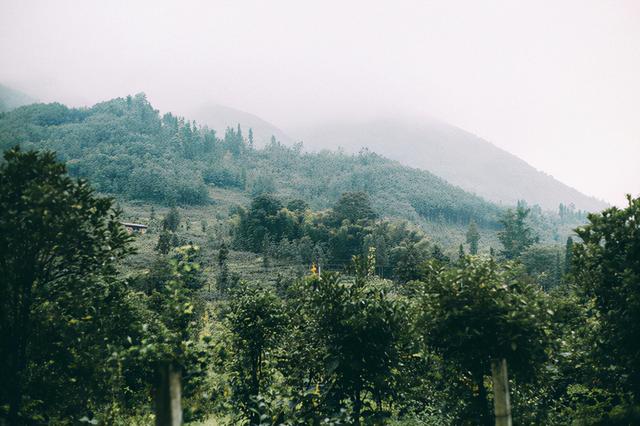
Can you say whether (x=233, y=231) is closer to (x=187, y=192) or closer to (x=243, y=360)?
(x=187, y=192)

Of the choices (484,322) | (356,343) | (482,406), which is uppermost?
(484,322)

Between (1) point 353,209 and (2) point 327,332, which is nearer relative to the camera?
(2) point 327,332

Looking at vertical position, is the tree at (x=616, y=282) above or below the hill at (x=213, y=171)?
below

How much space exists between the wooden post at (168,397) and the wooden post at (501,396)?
108 inches

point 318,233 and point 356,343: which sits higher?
point 356,343

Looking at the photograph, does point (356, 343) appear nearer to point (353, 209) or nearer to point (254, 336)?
point (254, 336)

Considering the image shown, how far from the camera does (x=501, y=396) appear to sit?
3.72 m

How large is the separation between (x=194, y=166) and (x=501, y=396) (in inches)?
4613

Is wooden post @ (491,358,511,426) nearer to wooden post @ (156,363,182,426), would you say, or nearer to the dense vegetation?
the dense vegetation

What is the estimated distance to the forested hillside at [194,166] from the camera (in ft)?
321

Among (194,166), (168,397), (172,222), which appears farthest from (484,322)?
(194,166)

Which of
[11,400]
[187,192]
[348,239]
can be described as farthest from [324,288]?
[187,192]

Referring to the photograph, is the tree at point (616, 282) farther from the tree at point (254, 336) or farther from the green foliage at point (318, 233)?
the green foliage at point (318, 233)

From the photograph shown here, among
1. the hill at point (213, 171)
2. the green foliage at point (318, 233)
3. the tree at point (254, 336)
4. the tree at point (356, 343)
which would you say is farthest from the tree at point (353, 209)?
Result: the tree at point (356, 343)
